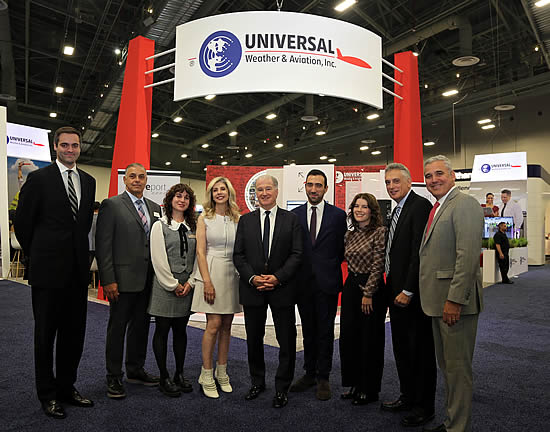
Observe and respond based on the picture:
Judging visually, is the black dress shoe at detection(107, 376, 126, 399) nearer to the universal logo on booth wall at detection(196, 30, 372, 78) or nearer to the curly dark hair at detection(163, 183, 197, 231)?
the curly dark hair at detection(163, 183, 197, 231)

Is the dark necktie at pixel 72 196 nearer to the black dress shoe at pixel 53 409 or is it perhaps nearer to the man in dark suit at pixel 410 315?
the black dress shoe at pixel 53 409

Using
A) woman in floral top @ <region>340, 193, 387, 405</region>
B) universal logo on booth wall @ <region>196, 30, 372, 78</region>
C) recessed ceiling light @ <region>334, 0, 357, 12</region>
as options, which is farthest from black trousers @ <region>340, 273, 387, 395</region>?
recessed ceiling light @ <region>334, 0, 357, 12</region>

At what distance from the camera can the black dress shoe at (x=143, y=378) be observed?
2967 mm

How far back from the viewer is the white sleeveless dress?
9.16ft

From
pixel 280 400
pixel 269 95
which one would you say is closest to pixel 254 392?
pixel 280 400

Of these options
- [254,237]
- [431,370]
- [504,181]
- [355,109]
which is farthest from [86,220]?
[504,181]

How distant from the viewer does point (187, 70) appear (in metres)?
4.46

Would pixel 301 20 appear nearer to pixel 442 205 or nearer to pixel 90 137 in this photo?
pixel 442 205

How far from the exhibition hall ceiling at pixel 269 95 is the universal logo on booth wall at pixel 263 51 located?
970 millimetres

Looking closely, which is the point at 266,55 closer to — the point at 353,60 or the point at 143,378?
the point at 353,60

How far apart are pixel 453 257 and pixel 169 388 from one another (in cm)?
203

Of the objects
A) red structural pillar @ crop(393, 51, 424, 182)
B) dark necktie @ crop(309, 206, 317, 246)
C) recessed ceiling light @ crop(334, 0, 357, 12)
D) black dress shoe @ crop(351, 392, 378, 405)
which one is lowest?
black dress shoe @ crop(351, 392, 378, 405)

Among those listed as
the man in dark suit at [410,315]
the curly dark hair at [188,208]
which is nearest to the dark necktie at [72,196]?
the curly dark hair at [188,208]

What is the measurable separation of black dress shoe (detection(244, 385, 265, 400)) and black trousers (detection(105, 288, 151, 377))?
0.88m
